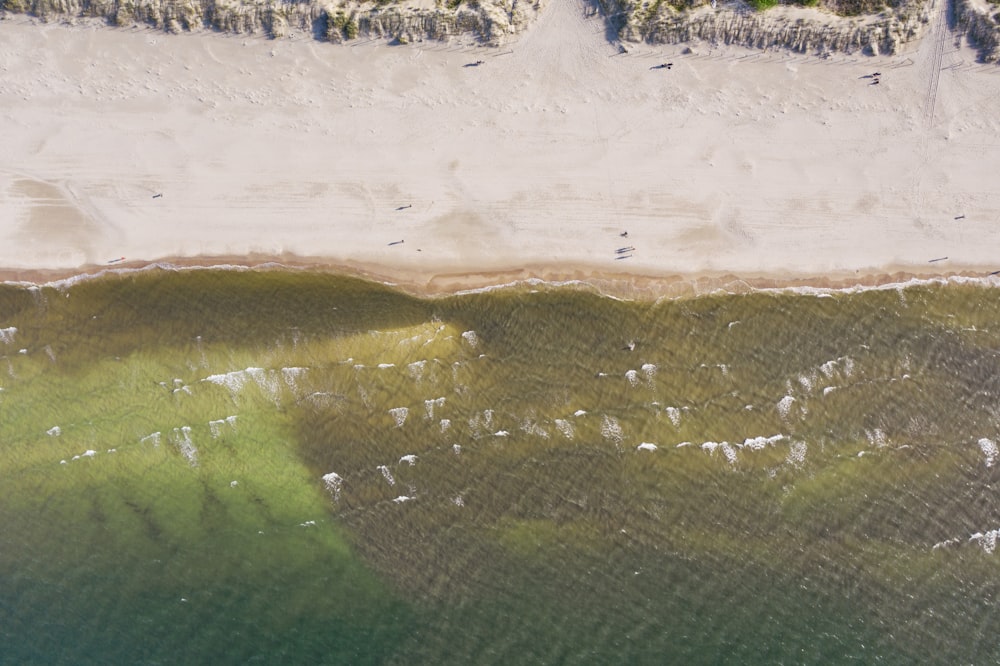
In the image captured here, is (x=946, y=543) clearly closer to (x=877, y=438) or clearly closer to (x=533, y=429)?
(x=877, y=438)

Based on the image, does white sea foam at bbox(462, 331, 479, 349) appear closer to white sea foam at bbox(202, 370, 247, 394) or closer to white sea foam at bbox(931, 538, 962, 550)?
white sea foam at bbox(202, 370, 247, 394)

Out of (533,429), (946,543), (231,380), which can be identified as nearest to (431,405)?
(533,429)

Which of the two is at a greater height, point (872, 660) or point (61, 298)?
point (61, 298)

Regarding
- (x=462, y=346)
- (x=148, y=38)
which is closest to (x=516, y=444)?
(x=462, y=346)

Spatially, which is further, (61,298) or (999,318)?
(61,298)

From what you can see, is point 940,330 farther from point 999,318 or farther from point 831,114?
point 831,114

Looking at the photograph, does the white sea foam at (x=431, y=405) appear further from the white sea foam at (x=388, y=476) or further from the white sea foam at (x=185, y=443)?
the white sea foam at (x=185, y=443)

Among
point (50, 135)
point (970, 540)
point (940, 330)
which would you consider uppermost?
point (50, 135)

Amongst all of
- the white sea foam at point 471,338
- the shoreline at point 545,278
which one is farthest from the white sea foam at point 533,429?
the shoreline at point 545,278
